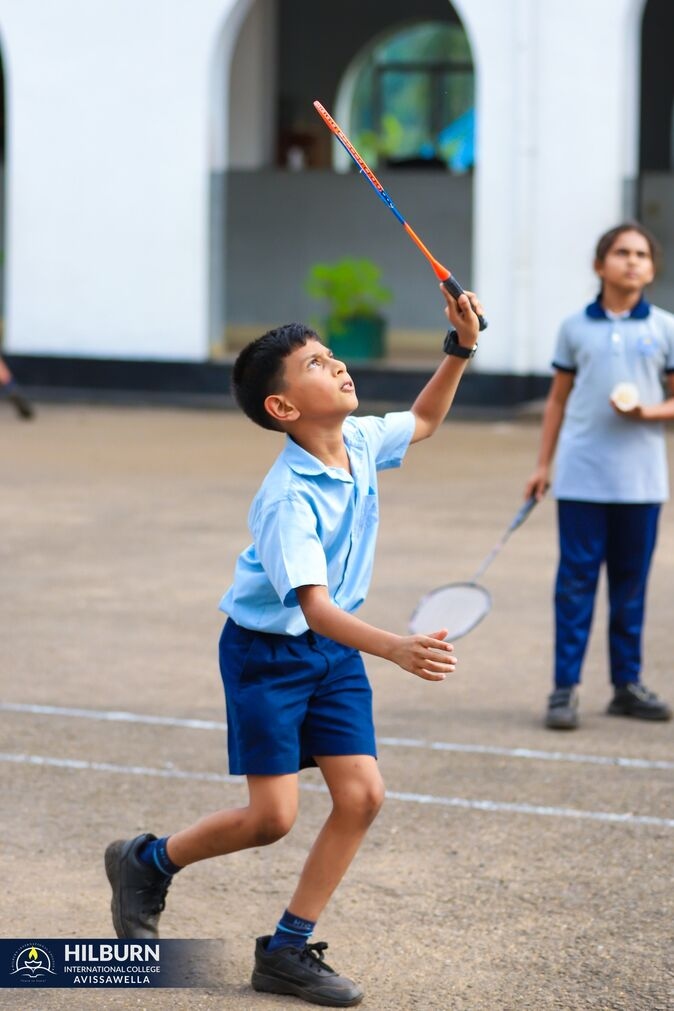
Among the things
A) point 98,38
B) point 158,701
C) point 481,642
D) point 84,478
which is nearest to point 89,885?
point 158,701

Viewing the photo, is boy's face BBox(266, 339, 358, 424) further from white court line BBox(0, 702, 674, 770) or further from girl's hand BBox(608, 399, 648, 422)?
girl's hand BBox(608, 399, 648, 422)

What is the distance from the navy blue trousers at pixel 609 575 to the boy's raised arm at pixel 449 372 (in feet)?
7.26

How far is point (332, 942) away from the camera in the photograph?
15.5ft

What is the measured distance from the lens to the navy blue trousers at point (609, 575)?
6918mm

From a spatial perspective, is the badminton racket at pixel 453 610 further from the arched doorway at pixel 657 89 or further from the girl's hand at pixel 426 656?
the arched doorway at pixel 657 89

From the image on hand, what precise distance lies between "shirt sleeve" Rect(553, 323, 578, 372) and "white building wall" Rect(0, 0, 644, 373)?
10726 mm

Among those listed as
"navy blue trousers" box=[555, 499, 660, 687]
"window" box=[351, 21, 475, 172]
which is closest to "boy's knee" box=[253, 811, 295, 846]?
"navy blue trousers" box=[555, 499, 660, 687]

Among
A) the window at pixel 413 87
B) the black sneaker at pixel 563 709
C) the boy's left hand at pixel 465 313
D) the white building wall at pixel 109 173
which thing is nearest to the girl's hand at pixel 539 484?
the black sneaker at pixel 563 709

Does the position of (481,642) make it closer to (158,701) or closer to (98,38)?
(158,701)

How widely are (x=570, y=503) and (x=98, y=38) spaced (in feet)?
44.1

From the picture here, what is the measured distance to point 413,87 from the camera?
31.3 metres

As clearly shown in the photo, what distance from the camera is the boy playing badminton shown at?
14.1ft

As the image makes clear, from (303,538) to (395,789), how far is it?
6.89ft

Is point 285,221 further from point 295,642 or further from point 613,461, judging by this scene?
point 295,642
